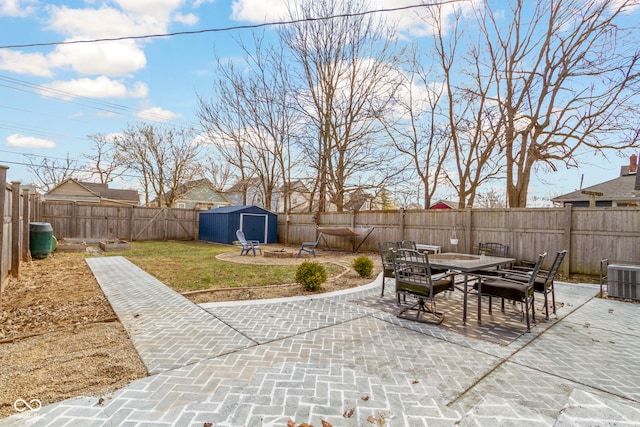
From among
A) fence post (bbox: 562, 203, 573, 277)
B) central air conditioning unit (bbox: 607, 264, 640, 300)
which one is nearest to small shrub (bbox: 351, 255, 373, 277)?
central air conditioning unit (bbox: 607, 264, 640, 300)

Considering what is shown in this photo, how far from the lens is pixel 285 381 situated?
2270 mm

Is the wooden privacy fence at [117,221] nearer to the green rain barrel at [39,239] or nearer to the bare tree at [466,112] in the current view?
the green rain barrel at [39,239]

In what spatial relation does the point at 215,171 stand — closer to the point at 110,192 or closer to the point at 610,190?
the point at 110,192

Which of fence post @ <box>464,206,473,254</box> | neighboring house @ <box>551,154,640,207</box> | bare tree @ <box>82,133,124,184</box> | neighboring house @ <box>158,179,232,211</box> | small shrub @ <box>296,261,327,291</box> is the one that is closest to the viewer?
small shrub @ <box>296,261,327,291</box>

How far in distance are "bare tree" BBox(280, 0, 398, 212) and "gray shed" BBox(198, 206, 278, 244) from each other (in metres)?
3.38

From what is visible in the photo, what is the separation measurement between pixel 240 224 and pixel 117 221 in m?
5.84

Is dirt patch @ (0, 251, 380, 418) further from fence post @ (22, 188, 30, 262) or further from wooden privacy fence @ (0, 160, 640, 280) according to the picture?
fence post @ (22, 188, 30, 262)

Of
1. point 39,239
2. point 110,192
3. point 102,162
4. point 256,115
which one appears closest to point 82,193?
point 102,162

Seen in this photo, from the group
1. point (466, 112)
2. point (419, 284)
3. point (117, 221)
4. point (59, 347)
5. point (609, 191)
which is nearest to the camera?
point (59, 347)

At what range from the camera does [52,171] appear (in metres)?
25.8

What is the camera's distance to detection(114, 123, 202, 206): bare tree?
20703 mm

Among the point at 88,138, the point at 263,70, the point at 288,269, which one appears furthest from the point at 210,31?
the point at 88,138

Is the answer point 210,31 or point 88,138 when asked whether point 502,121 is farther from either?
point 88,138

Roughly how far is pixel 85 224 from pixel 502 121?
1785cm
